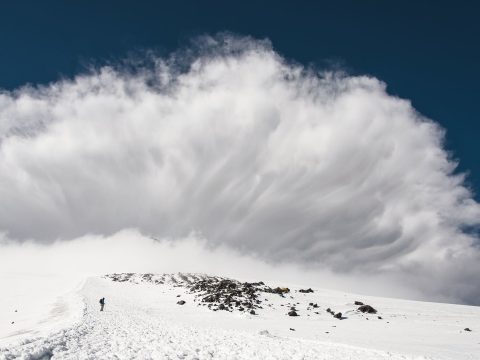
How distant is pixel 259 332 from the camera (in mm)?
33594

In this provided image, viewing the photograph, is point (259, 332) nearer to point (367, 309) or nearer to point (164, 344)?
point (164, 344)

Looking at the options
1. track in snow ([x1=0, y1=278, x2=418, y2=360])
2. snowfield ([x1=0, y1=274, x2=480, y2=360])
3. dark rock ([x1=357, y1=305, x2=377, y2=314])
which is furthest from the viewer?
dark rock ([x1=357, y1=305, x2=377, y2=314])

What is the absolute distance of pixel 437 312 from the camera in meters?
50.0

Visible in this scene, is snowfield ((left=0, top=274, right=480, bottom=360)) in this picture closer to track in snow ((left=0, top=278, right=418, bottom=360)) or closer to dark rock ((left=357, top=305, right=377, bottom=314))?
track in snow ((left=0, top=278, right=418, bottom=360))

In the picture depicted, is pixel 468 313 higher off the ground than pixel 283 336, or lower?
higher

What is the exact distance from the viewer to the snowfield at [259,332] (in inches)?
897

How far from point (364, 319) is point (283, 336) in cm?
1796

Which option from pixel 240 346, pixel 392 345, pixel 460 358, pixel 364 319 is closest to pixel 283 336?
pixel 240 346

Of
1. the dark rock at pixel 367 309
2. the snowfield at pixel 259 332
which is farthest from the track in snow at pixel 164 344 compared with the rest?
the dark rock at pixel 367 309

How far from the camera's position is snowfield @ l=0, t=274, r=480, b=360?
22.8 m

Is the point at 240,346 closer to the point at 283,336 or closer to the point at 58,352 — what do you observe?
the point at 283,336

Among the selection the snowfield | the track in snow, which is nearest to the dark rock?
the snowfield

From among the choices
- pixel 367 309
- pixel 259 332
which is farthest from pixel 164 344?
pixel 367 309

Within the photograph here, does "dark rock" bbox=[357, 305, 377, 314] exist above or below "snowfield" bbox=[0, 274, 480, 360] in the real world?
above
